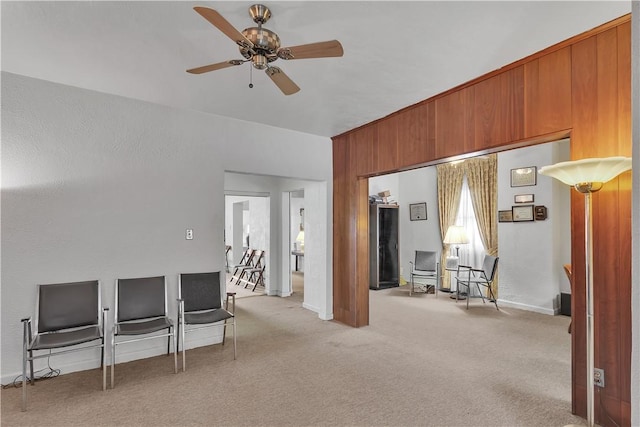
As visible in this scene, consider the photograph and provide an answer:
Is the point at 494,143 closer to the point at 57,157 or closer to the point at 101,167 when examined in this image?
the point at 101,167

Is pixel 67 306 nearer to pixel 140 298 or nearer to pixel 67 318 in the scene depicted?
pixel 67 318

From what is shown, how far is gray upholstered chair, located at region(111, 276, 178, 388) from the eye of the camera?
10.1 feet

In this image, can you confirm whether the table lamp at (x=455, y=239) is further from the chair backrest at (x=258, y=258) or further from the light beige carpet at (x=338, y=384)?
the chair backrest at (x=258, y=258)

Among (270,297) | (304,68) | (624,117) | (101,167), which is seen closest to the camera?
(624,117)

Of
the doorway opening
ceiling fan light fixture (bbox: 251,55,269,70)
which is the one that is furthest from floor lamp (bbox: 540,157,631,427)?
the doorway opening

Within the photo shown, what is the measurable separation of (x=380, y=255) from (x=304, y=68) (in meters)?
5.24

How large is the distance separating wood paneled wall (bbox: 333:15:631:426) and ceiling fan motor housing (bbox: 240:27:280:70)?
6.46 ft

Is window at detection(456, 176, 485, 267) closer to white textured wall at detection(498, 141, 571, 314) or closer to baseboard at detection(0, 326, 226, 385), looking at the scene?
white textured wall at detection(498, 141, 571, 314)

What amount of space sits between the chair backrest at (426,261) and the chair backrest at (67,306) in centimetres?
550

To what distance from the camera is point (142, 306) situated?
3270 mm

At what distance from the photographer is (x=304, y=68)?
9.07ft

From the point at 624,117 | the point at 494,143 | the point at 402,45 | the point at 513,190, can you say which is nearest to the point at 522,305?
the point at 513,190

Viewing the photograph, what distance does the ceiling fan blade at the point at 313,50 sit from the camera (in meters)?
1.83

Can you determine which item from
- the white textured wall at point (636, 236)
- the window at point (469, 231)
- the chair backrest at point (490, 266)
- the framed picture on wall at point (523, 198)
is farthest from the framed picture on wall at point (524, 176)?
the white textured wall at point (636, 236)
